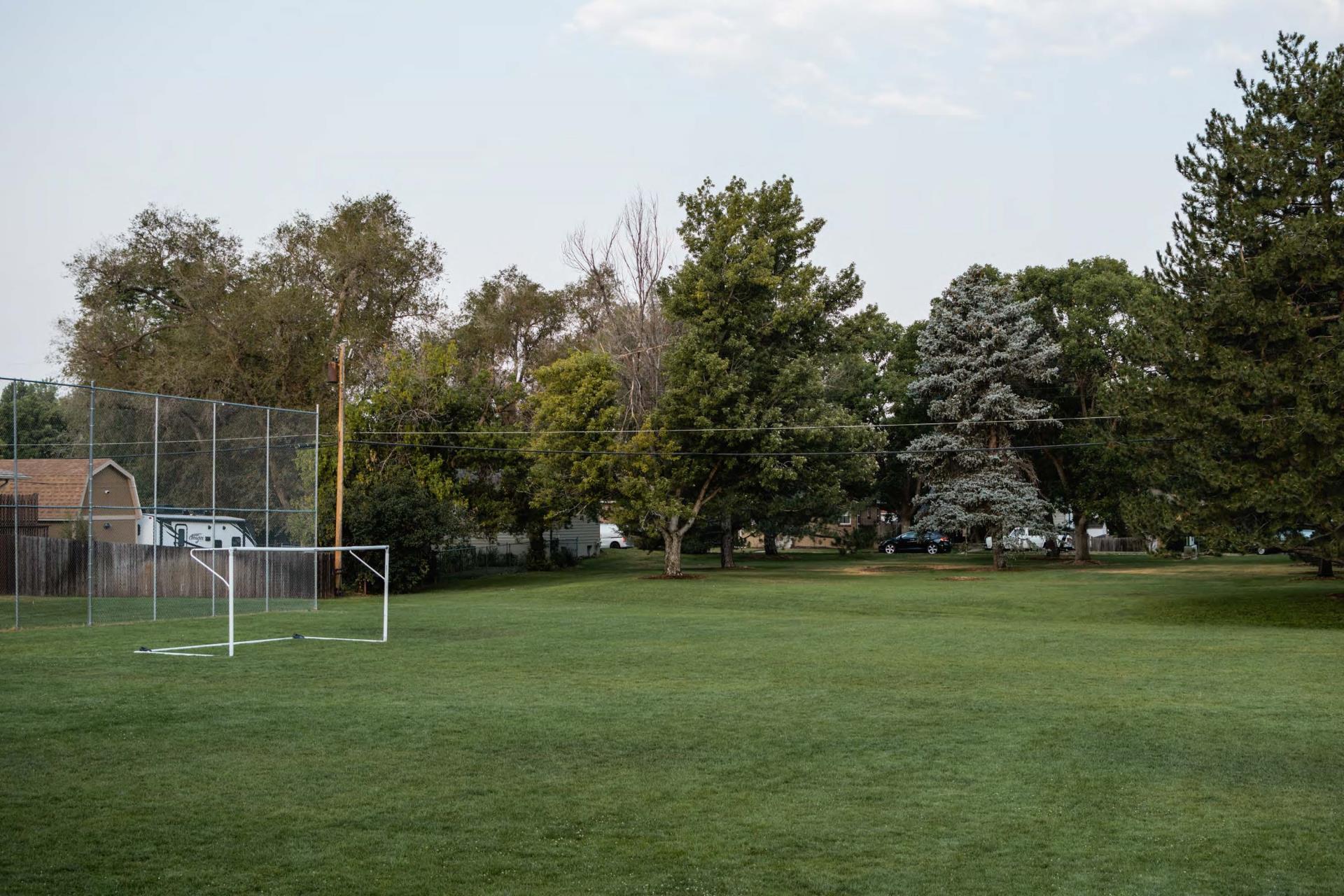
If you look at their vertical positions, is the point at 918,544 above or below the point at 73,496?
below

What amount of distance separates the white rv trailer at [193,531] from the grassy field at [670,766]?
3.44 metres

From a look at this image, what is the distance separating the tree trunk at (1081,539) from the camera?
174ft

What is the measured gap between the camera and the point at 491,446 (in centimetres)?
4712

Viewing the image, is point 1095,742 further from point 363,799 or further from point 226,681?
point 226,681

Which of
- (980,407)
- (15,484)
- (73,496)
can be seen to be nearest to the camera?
(15,484)

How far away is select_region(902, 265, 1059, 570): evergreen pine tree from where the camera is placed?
47906mm

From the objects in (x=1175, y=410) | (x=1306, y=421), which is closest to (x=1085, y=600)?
(x=1175, y=410)

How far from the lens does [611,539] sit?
254ft

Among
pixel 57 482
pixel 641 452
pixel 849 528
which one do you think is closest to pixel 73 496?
pixel 57 482

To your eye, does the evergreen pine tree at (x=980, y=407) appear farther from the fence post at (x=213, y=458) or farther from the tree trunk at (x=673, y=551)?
the fence post at (x=213, y=458)

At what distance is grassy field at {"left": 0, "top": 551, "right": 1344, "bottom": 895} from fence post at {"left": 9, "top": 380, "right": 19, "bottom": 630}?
1.27 m

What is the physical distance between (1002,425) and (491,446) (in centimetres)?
2096

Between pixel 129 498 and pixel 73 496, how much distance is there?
4.14 ft

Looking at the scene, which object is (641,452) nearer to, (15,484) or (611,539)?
(15,484)
